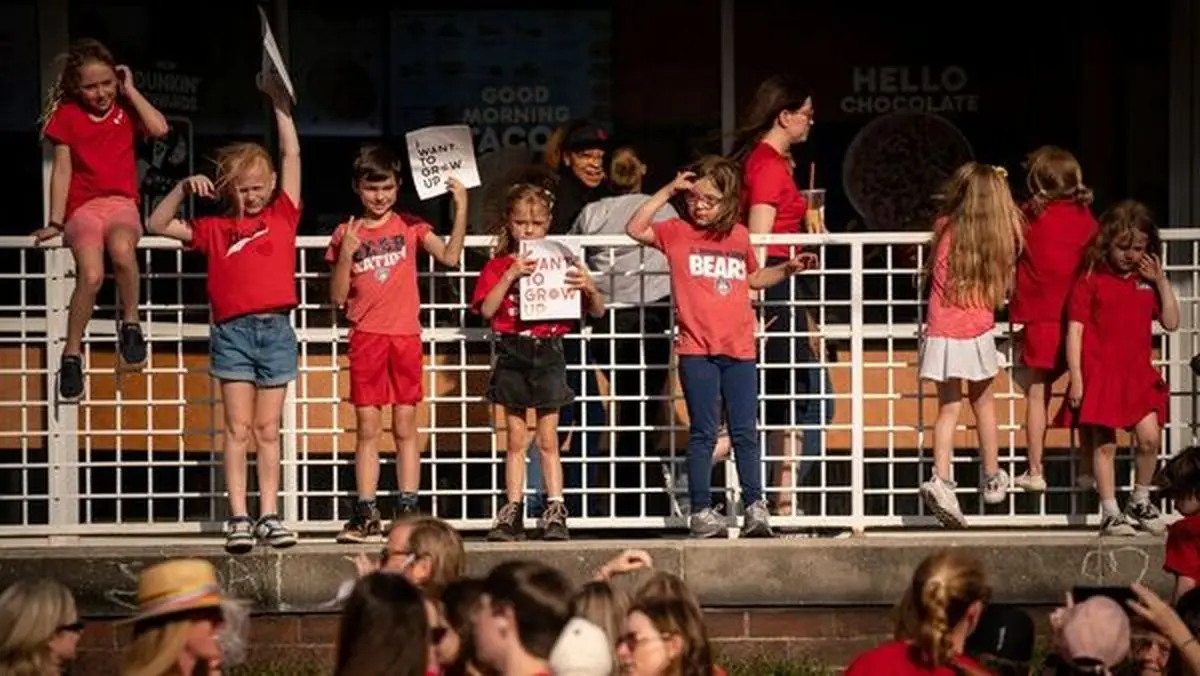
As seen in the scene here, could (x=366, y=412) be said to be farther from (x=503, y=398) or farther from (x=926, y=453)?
(x=926, y=453)

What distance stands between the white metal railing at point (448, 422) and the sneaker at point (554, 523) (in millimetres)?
273

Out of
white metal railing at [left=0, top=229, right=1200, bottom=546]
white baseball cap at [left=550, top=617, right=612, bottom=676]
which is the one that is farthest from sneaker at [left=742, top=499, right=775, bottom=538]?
white baseball cap at [left=550, top=617, right=612, bottom=676]

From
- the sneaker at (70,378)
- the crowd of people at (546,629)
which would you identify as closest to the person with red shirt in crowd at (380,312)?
the sneaker at (70,378)

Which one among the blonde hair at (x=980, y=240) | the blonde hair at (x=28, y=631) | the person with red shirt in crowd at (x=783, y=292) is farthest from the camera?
the person with red shirt in crowd at (x=783, y=292)

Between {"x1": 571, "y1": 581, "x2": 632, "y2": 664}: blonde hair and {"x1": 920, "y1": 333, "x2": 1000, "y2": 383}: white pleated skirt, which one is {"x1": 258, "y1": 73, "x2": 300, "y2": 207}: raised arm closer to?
{"x1": 920, "y1": 333, "x2": 1000, "y2": 383}: white pleated skirt

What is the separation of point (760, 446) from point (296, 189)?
2235 millimetres

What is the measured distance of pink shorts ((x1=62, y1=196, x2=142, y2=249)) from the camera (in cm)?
1200

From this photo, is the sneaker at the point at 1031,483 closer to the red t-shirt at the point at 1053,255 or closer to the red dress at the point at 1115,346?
the red dress at the point at 1115,346

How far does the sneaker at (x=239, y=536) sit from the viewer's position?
12.0 meters

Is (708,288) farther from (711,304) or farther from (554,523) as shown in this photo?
(554,523)

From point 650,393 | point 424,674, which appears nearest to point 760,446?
point 650,393

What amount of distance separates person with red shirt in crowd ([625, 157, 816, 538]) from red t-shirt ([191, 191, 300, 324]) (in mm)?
1450

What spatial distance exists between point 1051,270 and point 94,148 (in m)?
4.04

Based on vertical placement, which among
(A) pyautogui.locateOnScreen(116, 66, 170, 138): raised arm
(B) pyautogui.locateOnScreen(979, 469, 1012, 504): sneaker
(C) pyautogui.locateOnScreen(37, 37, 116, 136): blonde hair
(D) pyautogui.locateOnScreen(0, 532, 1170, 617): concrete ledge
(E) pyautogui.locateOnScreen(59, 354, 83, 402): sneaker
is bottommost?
(D) pyautogui.locateOnScreen(0, 532, 1170, 617): concrete ledge
